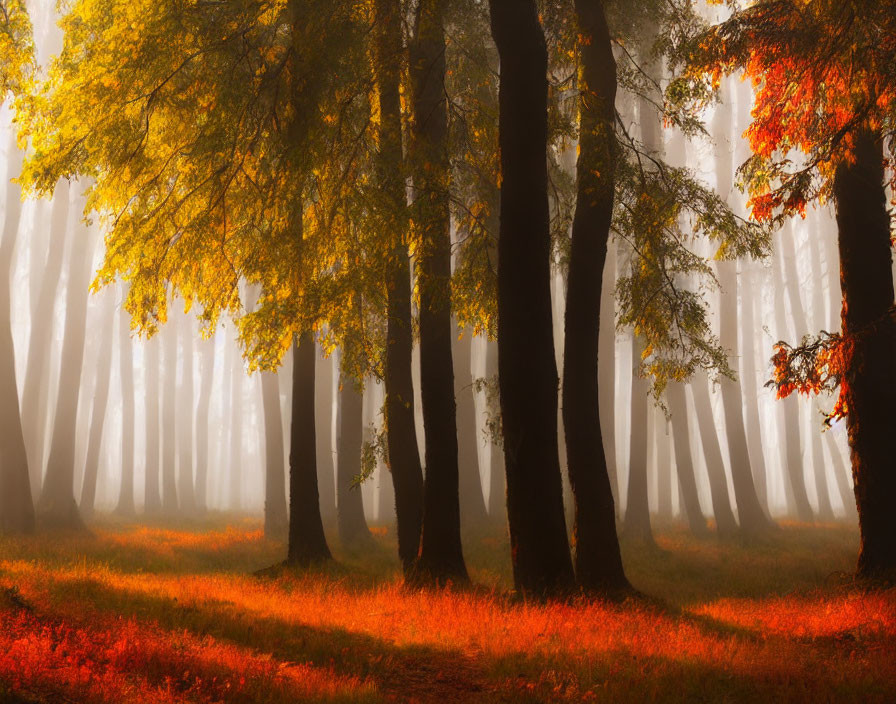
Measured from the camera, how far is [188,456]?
3906cm

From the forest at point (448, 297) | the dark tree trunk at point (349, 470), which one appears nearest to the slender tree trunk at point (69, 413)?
the forest at point (448, 297)

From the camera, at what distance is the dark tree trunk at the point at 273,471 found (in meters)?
20.8

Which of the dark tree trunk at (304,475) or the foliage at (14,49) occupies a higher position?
the foliage at (14,49)

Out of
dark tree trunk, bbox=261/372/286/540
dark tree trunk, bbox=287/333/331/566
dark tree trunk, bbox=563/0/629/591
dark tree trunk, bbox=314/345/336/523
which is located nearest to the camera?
dark tree trunk, bbox=563/0/629/591

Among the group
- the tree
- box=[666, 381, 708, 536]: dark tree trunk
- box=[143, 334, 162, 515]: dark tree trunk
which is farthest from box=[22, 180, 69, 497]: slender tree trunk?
the tree

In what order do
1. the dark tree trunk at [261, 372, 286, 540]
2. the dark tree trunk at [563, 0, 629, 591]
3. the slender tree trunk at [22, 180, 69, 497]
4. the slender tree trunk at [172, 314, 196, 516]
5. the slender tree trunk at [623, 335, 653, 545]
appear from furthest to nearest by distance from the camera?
the slender tree trunk at [172, 314, 196, 516], the slender tree trunk at [22, 180, 69, 497], the dark tree trunk at [261, 372, 286, 540], the slender tree trunk at [623, 335, 653, 545], the dark tree trunk at [563, 0, 629, 591]

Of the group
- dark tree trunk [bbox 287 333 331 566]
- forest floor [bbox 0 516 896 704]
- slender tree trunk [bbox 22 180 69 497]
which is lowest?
forest floor [bbox 0 516 896 704]

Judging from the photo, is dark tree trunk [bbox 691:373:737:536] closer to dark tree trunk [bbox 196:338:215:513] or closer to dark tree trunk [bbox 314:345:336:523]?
dark tree trunk [bbox 314:345:336:523]

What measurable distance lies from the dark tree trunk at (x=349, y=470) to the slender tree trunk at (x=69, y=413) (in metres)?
7.29

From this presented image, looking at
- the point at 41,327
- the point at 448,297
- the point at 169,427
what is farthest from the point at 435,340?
the point at 169,427

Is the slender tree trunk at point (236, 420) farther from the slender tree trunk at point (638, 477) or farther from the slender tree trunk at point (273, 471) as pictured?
the slender tree trunk at point (638, 477)

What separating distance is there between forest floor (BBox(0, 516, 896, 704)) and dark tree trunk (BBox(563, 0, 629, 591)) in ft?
3.07

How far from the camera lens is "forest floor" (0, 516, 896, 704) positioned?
5.36m

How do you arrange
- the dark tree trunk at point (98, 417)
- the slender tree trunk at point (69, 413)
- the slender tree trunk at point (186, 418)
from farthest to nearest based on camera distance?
the slender tree trunk at point (186, 418) → the dark tree trunk at point (98, 417) → the slender tree trunk at point (69, 413)
